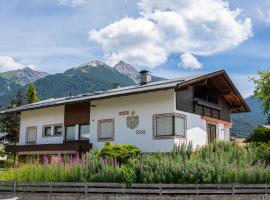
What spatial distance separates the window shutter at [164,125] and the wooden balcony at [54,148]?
5210 mm

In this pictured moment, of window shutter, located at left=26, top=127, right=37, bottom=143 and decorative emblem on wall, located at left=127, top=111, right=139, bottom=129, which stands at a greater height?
decorative emblem on wall, located at left=127, top=111, right=139, bottom=129

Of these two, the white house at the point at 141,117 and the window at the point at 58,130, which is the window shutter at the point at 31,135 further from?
the window at the point at 58,130

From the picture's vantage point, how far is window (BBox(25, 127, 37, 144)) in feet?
97.5

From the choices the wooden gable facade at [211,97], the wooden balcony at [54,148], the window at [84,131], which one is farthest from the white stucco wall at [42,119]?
the wooden gable facade at [211,97]

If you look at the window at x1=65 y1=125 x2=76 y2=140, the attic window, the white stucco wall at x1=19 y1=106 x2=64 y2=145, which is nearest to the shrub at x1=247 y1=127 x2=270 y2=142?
the attic window

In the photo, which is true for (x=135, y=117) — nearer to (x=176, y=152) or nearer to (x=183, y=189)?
(x=176, y=152)

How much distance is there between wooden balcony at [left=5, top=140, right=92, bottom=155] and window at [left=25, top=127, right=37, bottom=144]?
109cm

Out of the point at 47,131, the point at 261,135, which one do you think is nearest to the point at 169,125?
the point at 261,135

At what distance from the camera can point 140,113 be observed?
75.8 ft

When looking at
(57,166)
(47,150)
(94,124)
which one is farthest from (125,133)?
(57,166)

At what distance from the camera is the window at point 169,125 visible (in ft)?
71.3

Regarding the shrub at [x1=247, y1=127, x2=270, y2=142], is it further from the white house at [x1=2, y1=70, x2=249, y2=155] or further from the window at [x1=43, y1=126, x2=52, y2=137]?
the window at [x1=43, y1=126, x2=52, y2=137]

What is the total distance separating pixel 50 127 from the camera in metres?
28.8

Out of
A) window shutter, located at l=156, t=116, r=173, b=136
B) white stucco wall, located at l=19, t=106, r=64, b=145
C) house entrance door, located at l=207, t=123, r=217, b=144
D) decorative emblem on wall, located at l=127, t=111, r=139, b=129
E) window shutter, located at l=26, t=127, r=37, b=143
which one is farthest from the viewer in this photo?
window shutter, located at l=26, t=127, r=37, b=143
